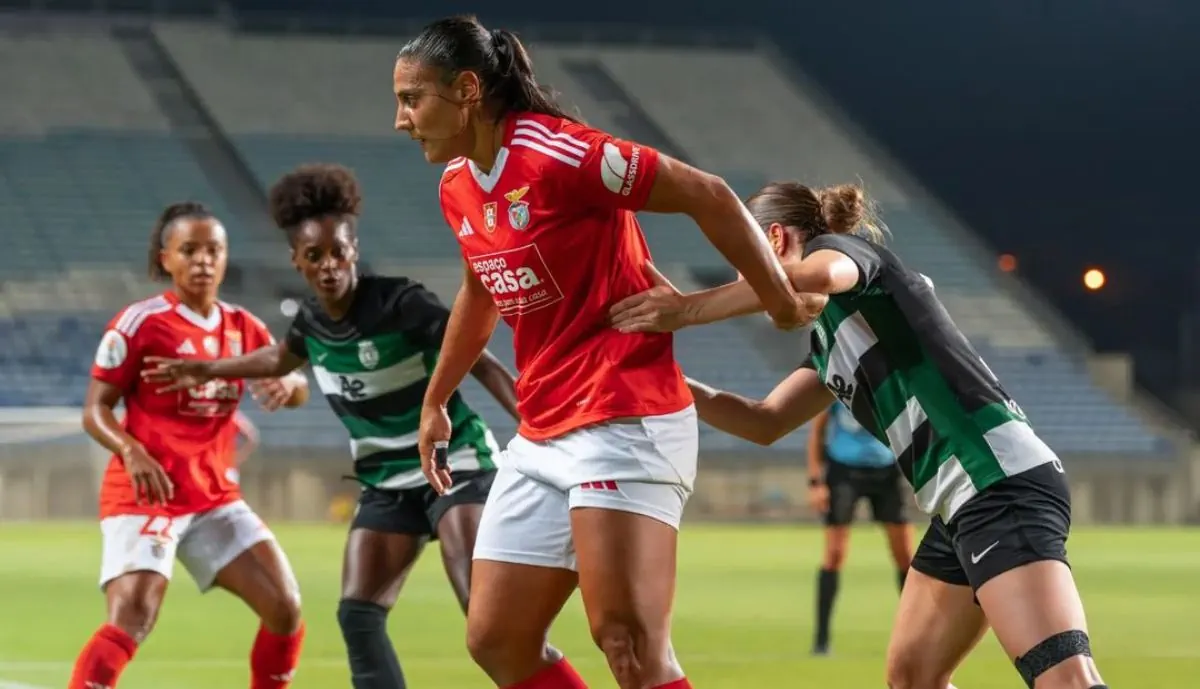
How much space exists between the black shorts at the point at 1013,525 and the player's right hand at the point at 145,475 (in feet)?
8.68

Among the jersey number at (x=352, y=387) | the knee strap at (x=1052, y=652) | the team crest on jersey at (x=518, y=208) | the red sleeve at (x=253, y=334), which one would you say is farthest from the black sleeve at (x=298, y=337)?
the knee strap at (x=1052, y=652)

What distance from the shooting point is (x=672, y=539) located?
4.12 meters

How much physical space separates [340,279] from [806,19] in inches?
1456

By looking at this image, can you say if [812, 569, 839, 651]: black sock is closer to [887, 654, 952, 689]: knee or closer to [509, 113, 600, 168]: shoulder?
Answer: [887, 654, 952, 689]: knee

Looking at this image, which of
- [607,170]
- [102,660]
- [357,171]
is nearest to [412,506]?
[102,660]

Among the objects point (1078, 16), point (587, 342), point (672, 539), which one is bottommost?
point (672, 539)

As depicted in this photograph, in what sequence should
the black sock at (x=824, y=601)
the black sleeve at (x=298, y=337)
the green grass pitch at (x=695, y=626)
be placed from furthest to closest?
the black sock at (x=824, y=601) → the green grass pitch at (x=695, y=626) → the black sleeve at (x=298, y=337)

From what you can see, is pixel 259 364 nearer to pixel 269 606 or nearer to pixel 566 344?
pixel 269 606

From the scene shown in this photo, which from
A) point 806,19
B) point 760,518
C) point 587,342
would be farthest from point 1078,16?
point 587,342

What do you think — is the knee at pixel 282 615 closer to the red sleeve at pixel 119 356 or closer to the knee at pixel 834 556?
the red sleeve at pixel 119 356

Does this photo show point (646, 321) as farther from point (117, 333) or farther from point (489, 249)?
point (117, 333)

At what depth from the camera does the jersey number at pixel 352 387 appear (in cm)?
577

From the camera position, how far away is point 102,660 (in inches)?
224

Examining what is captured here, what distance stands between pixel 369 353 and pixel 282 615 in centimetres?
93
